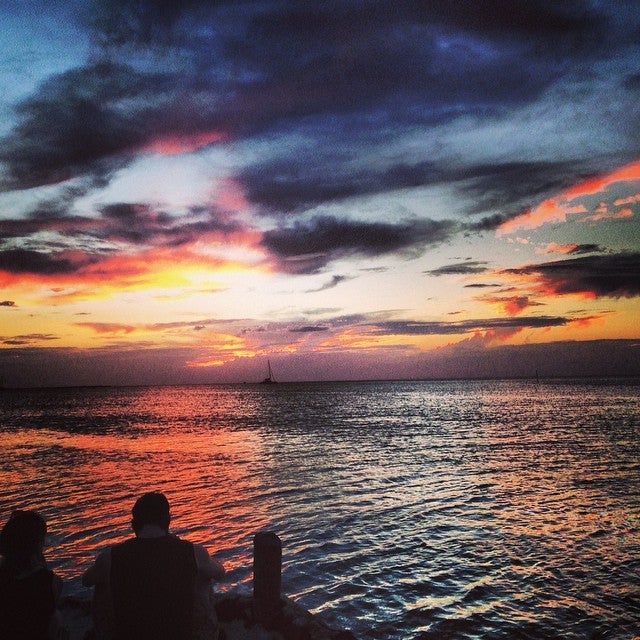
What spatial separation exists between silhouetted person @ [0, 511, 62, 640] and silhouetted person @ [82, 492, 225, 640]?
1.15 ft

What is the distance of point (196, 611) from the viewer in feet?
14.9

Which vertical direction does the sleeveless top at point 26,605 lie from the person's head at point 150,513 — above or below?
below

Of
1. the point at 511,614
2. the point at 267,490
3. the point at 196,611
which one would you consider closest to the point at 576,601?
the point at 511,614

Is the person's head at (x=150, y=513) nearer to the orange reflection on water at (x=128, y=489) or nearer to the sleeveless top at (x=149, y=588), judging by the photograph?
the sleeveless top at (x=149, y=588)

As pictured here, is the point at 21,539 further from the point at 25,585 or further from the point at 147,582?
the point at 147,582

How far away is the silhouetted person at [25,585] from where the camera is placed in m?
A: 4.03

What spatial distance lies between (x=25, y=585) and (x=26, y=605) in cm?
16

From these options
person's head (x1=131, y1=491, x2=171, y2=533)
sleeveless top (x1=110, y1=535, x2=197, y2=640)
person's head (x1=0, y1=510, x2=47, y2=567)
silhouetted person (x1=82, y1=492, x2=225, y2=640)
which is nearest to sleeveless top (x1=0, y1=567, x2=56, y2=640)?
person's head (x1=0, y1=510, x2=47, y2=567)

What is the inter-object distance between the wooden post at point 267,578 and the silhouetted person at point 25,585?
317cm

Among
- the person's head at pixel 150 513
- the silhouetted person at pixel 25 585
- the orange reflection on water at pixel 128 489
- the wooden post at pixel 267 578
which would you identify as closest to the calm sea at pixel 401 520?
the orange reflection on water at pixel 128 489

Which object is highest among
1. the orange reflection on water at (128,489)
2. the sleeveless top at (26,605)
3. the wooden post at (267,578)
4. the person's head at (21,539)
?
the person's head at (21,539)

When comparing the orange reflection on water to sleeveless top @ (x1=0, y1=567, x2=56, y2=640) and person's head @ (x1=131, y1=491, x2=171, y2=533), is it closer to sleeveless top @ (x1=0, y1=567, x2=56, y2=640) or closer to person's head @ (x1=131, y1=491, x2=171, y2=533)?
sleeveless top @ (x1=0, y1=567, x2=56, y2=640)

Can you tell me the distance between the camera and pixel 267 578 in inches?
272

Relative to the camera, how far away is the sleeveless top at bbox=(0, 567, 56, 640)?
4012mm
